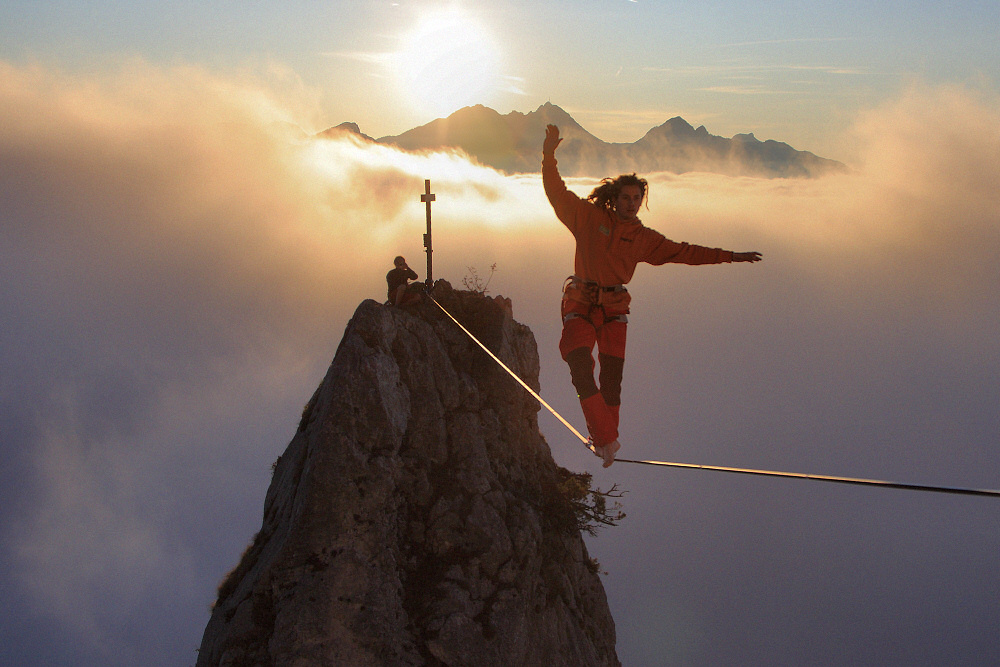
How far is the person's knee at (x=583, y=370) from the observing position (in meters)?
9.92

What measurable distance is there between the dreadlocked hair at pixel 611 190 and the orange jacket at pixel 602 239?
108mm

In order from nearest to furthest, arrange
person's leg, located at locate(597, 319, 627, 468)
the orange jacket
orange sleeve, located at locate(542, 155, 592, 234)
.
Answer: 1. the orange jacket
2. orange sleeve, located at locate(542, 155, 592, 234)
3. person's leg, located at locate(597, 319, 627, 468)

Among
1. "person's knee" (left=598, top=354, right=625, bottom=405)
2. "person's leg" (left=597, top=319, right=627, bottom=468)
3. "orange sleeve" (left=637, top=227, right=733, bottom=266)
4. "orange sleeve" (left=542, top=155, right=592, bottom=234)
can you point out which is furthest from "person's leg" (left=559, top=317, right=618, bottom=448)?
"orange sleeve" (left=542, top=155, right=592, bottom=234)

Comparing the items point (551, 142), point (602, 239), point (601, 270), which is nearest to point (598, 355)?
point (601, 270)

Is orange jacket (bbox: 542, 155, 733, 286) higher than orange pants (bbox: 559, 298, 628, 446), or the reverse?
orange jacket (bbox: 542, 155, 733, 286)

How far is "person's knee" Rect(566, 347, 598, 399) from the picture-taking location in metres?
9.92

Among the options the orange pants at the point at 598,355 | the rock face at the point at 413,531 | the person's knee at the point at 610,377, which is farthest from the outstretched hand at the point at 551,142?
the rock face at the point at 413,531

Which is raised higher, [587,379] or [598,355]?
[598,355]

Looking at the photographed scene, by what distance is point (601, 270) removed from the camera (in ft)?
33.3

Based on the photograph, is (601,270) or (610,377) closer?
(601,270)

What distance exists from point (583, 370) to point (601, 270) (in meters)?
1.58

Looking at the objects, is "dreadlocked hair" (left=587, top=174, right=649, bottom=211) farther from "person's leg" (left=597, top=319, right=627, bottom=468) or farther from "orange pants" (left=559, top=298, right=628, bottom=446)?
"person's leg" (left=597, top=319, right=627, bottom=468)

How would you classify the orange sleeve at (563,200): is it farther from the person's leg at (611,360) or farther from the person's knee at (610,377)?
the person's knee at (610,377)

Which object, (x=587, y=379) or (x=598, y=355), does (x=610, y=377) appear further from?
(x=587, y=379)
